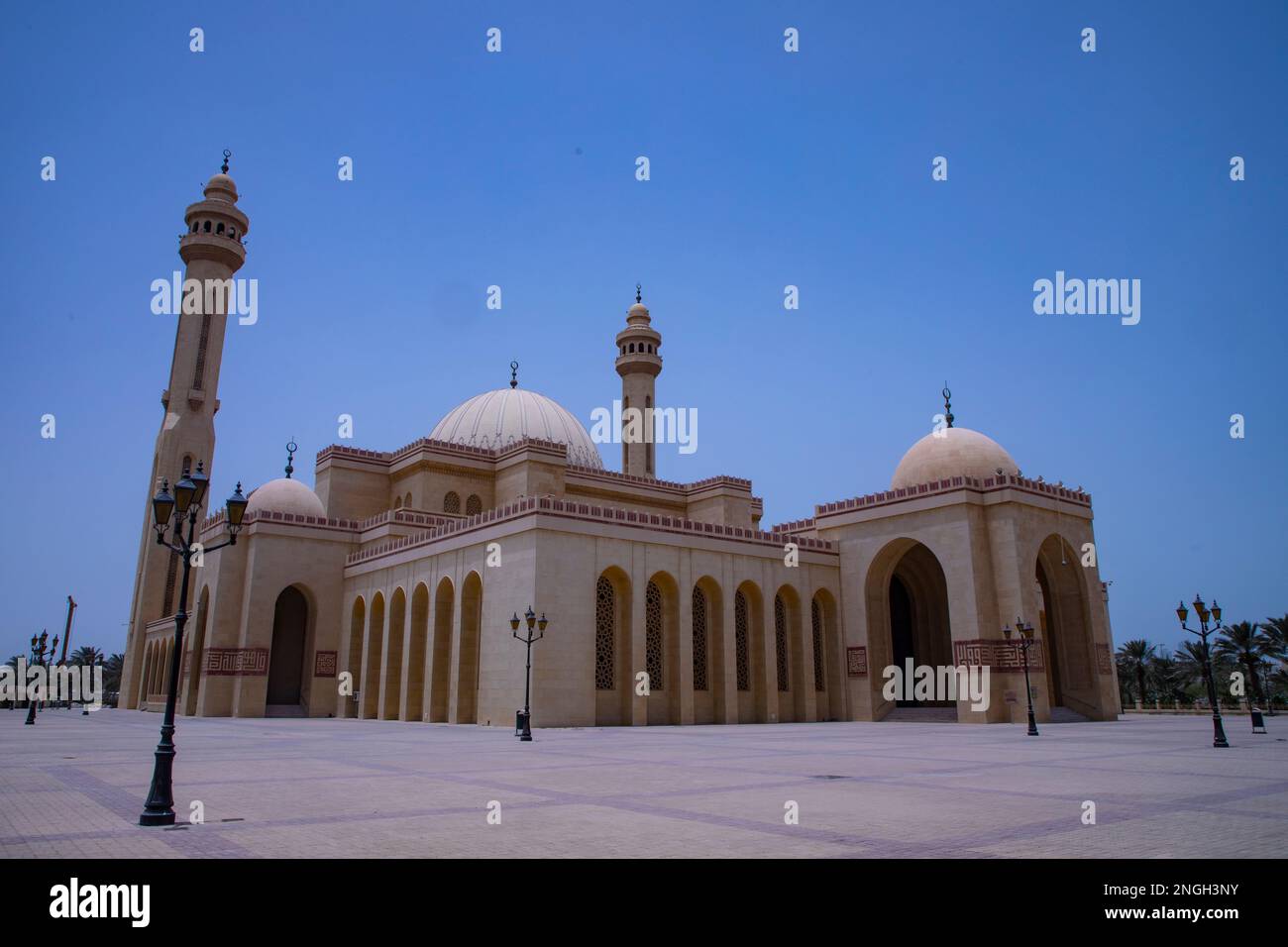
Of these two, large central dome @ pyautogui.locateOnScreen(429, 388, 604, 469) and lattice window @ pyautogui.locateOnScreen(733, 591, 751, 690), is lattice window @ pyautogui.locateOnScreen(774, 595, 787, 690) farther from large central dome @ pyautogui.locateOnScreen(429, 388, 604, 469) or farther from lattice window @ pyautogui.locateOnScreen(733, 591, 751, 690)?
large central dome @ pyautogui.locateOnScreen(429, 388, 604, 469)

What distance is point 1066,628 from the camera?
105 ft

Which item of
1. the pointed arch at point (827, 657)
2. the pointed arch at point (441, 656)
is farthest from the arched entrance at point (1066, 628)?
the pointed arch at point (441, 656)

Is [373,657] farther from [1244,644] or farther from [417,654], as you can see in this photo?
[1244,644]

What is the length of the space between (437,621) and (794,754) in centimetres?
1819

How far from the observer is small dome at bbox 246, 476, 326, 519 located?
1416 inches

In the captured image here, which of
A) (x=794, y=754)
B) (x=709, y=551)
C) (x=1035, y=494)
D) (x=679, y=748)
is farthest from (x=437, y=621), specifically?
(x=1035, y=494)

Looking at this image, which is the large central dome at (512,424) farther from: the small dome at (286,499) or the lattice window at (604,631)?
the lattice window at (604,631)

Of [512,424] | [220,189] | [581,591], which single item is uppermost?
[220,189]

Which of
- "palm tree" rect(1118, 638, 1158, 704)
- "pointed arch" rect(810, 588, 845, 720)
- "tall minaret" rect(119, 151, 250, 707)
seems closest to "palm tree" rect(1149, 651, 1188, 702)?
"palm tree" rect(1118, 638, 1158, 704)

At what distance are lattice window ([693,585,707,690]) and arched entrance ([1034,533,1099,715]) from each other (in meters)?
11.9

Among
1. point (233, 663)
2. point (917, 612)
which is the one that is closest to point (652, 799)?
point (917, 612)

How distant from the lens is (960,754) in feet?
50.4

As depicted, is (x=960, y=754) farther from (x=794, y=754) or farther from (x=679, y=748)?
(x=679, y=748)

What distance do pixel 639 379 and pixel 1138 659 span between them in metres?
30.3
